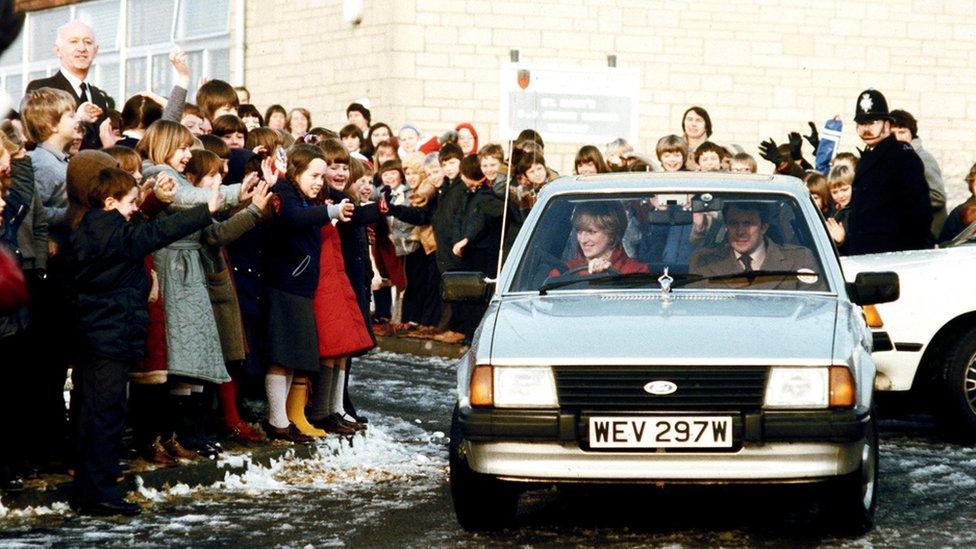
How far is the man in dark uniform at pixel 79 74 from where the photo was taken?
1128 cm

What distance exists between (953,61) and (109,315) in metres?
20.9

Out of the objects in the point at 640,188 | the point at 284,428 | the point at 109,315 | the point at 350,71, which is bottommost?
the point at 284,428

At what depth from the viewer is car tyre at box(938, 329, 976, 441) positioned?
A: 10.9 m

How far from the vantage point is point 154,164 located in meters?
9.40

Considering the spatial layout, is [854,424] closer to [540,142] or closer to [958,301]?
[958,301]

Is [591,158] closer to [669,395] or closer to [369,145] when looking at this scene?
[369,145]

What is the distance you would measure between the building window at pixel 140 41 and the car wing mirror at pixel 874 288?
19115mm

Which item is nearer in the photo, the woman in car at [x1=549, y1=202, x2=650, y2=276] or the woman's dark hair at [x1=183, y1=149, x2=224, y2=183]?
the woman in car at [x1=549, y1=202, x2=650, y2=276]

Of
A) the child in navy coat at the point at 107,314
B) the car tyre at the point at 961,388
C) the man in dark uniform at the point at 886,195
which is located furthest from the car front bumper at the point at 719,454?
the man in dark uniform at the point at 886,195

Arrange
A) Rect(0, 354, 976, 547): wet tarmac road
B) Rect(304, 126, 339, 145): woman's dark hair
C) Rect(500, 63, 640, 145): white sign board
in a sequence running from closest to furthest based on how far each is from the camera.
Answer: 1. Rect(0, 354, 976, 547): wet tarmac road
2. Rect(304, 126, 339, 145): woman's dark hair
3. Rect(500, 63, 640, 145): white sign board

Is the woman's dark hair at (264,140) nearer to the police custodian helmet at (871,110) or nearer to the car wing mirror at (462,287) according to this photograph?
the car wing mirror at (462,287)

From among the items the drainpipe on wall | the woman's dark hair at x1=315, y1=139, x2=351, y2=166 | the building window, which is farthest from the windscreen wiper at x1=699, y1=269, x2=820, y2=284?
the building window

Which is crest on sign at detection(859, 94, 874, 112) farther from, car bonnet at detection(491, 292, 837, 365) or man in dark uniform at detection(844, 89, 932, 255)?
car bonnet at detection(491, 292, 837, 365)

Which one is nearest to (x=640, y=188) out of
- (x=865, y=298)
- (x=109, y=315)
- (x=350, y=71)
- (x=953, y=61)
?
(x=865, y=298)
